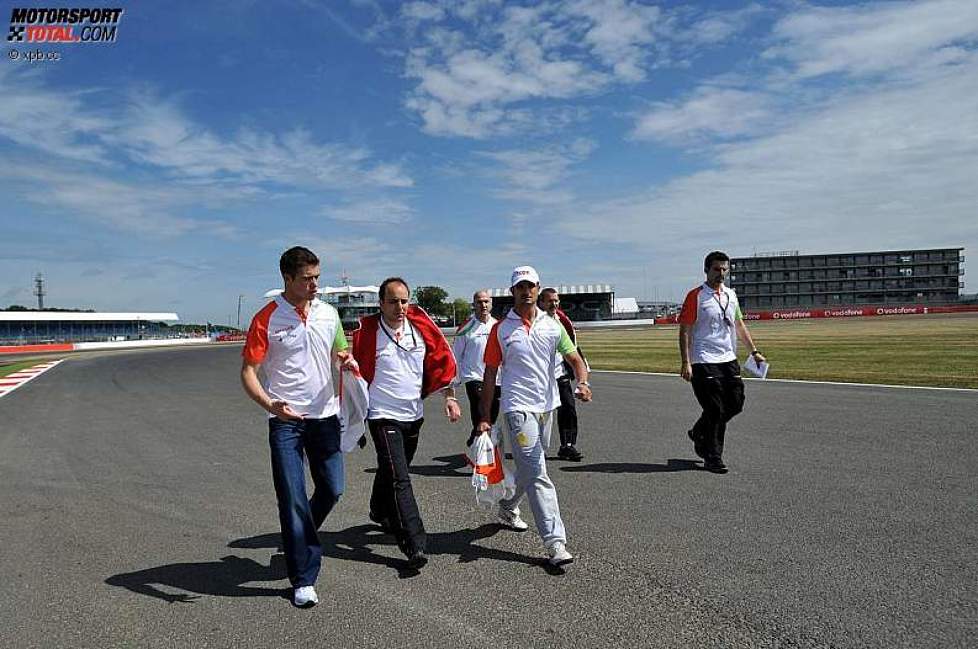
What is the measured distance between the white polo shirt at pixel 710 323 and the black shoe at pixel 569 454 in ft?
5.05

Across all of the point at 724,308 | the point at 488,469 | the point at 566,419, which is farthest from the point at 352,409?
the point at 724,308

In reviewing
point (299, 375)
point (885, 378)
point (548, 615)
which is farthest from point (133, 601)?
point (885, 378)

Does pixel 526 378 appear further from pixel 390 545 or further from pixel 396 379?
pixel 390 545

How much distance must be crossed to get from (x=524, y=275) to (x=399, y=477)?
1568mm

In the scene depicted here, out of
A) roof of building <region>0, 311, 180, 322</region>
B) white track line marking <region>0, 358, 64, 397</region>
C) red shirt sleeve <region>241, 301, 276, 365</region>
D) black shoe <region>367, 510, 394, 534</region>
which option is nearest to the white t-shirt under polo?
red shirt sleeve <region>241, 301, 276, 365</region>

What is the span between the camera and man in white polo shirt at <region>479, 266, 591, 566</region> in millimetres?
4422

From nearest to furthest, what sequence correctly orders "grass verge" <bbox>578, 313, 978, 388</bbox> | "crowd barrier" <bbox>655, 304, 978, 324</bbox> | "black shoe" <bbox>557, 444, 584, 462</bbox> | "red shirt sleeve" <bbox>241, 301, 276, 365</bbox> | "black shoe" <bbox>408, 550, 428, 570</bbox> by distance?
"red shirt sleeve" <bbox>241, 301, 276, 365</bbox>, "black shoe" <bbox>408, 550, 428, 570</bbox>, "black shoe" <bbox>557, 444, 584, 462</bbox>, "grass verge" <bbox>578, 313, 978, 388</bbox>, "crowd barrier" <bbox>655, 304, 978, 324</bbox>

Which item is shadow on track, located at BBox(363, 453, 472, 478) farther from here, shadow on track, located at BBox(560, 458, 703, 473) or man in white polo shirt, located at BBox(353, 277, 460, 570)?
man in white polo shirt, located at BBox(353, 277, 460, 570)

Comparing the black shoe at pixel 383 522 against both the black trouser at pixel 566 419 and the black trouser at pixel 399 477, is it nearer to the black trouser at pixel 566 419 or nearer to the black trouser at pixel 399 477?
the black trouser at pixel 399 477

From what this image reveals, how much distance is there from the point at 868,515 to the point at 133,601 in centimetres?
485

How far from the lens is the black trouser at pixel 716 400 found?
6.58m

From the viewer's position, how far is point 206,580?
13.4 feet

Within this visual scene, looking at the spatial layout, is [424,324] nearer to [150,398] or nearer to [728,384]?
[728,384]

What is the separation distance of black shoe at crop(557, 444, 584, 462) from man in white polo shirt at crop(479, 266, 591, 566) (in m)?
2.46
